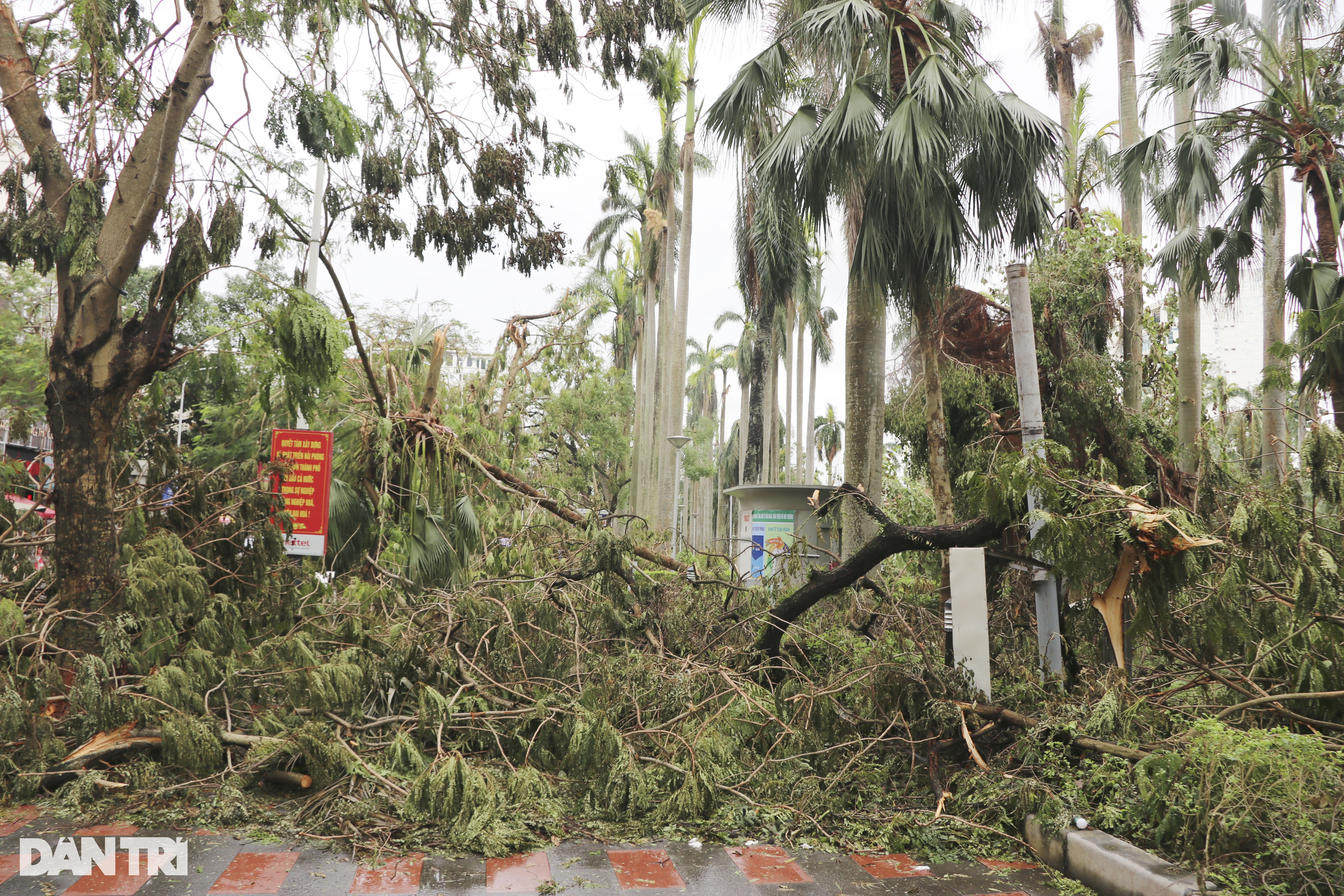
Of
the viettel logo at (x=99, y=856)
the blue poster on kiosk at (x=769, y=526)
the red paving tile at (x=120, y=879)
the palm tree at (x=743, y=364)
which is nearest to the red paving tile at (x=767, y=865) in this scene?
the viettel logo at (x=99, y=856)

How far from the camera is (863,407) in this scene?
9.55 metres

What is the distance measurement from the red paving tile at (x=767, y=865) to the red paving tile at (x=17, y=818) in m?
3.39

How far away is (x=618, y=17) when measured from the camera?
7.79 metres

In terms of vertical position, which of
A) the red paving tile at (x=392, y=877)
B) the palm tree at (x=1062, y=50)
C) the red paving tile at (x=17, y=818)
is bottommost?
the red paving tile at (x=392, y=877)

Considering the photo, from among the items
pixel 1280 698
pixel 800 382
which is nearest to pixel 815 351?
pixel 800 382

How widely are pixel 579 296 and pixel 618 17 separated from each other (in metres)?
16.4

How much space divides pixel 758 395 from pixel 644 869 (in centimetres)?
1690

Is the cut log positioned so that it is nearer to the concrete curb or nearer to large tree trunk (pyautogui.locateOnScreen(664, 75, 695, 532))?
the concrete curb

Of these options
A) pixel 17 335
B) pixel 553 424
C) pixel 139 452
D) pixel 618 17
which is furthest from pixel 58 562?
pixel 553 424

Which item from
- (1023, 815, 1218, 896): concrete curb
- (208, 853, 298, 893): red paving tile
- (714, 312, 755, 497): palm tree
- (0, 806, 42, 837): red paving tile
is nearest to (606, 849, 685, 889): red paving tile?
(208, 853, 298, 893): red paving tile

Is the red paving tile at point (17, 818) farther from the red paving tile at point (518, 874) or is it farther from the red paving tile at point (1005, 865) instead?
the red paving tile at point (1005, 865)

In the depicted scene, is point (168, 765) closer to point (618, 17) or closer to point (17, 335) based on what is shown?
point (618, 17)

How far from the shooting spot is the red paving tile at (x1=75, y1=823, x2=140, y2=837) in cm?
412

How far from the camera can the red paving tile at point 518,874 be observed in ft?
12.1
